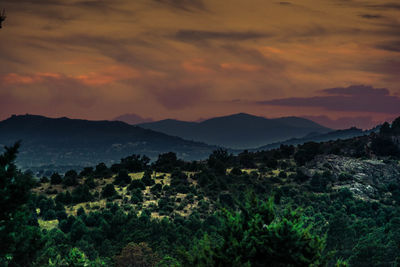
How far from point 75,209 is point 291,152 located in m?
67.0

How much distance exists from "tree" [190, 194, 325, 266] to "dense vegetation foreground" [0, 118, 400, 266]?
5cm

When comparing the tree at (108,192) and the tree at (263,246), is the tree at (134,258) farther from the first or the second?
the tree at (108,192)

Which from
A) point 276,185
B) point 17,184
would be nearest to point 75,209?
point 276,185

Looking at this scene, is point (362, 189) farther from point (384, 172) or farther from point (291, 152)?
point (291, 152)

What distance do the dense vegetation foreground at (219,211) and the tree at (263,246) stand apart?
1.9 inches

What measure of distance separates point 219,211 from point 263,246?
2659 cm

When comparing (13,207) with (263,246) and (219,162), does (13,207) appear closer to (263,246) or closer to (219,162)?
(263,246)

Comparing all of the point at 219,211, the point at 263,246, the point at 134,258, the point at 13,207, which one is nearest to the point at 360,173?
the point at 134,258

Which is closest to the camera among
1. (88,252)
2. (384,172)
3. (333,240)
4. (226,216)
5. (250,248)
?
(250,248)

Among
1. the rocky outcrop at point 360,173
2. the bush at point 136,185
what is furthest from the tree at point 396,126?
the bush at point 136,185

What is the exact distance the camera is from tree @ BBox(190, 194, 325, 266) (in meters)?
21.9

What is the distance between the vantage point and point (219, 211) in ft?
159

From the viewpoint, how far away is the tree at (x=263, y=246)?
2192cm

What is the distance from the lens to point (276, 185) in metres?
110
